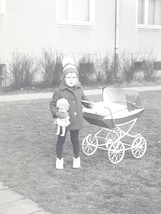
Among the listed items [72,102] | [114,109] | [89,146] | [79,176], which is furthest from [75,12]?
[79,176]

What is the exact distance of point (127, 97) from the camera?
6082mm

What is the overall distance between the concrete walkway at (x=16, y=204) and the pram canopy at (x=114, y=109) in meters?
1.58

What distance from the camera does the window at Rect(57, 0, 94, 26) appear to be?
51.8ft

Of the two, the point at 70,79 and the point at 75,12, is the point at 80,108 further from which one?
the point at 75,12

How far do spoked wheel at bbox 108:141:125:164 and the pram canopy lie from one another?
29 centimetres

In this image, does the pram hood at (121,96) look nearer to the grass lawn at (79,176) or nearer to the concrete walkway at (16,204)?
the grass lawn at (79,176)

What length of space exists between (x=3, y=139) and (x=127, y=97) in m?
2.26

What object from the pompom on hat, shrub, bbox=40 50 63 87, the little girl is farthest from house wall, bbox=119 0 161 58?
the little girl

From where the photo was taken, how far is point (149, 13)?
20.0 m

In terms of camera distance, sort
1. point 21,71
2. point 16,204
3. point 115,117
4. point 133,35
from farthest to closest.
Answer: point 133,35
point 21,71
point 115,117
point 16,204

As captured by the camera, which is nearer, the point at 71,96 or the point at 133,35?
the point at 71,96

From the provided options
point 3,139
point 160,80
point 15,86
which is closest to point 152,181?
point 3,139

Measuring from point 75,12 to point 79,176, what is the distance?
1191cm

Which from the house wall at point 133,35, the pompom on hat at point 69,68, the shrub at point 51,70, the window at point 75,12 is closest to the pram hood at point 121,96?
the pompom on hat at point 69,68
